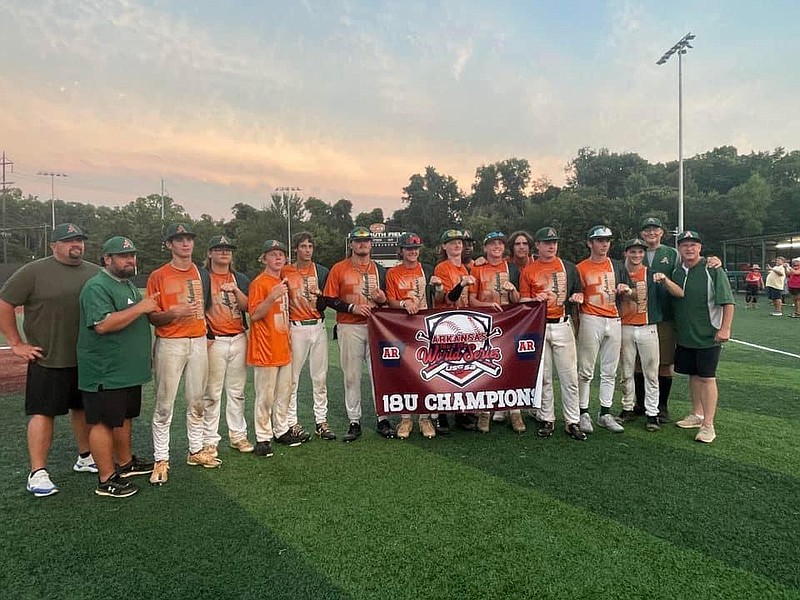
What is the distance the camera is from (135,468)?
4.65 meters

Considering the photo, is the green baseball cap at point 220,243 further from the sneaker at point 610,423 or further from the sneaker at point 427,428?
the sneaker at point 610,423

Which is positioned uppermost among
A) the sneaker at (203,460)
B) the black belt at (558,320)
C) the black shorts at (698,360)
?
the black belt at (558,320)

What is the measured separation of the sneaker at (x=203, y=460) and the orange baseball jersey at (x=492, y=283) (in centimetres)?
321

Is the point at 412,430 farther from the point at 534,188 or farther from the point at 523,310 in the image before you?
the point at 534,188

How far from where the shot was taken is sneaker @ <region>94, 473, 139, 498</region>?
4086 mm

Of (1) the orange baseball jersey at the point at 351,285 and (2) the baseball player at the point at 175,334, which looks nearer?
(2) the baseball player at the point at 175,334

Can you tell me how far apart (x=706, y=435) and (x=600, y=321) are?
1.54 m

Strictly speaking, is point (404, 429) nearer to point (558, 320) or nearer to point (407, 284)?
point (407, 284)

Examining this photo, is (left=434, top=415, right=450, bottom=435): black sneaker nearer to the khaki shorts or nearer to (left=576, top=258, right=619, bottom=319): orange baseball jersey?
(left=576, top=258, right=619, bottom=319): orange baseball jersey

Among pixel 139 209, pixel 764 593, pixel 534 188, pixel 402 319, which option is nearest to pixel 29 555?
pixel 402 319

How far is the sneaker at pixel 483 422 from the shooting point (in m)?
5.73

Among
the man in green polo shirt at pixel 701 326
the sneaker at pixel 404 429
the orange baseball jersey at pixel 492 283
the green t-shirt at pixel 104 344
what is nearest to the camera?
the green t-shirt at pixel 104 344

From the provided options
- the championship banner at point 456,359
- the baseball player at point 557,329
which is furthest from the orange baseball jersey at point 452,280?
the baseball player at point 557,329

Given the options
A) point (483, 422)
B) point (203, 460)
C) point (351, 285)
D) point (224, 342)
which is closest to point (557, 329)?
point (483, 422)
